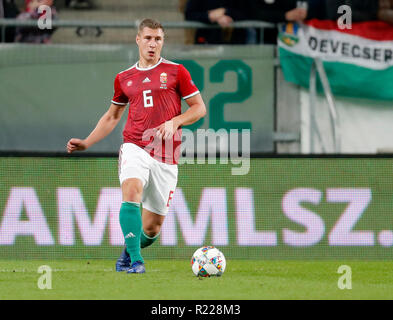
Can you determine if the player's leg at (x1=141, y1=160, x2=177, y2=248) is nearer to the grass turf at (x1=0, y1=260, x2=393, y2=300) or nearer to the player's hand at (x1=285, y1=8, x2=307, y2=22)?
the grass turf at (x1=0, y1=260, x2=393, y2=300)

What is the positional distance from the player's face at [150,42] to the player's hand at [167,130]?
71 cm

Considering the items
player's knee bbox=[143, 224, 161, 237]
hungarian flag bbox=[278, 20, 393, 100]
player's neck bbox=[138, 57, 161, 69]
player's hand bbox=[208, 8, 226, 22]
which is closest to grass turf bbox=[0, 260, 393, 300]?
player's knee bbox=[143, 224, 161, 237]

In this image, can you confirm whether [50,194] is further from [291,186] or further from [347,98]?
[347,98]

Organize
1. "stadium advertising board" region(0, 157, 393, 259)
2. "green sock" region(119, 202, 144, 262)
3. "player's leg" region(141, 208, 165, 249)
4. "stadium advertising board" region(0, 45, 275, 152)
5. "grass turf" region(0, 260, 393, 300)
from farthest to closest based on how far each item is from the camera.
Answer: "stadium advertising board" region(0, 45, 275, 152)
"stadium advertising board" region(0, 157, 393, 259)
"player's leg" region(141, 208, 165, 249)
"green sock" region(119, 202, 144, 262)
"grass turf" region(0, 260, 393, 300)

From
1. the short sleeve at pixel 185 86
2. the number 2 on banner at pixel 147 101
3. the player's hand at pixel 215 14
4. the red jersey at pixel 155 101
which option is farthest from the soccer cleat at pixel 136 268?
the player's hand at pixel 215 14

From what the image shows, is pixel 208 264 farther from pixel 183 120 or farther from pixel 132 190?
pixel 183 120

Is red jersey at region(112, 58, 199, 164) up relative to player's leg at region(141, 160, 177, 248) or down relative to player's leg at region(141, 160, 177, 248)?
up

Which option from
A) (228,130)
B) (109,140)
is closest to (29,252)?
(109,140)

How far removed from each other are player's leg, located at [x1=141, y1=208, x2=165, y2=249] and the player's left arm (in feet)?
2.92

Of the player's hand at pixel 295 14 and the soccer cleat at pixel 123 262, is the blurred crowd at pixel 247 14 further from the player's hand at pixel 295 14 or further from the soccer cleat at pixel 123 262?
the soccer cleat at pixel 123 262

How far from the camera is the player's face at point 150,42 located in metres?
8.10

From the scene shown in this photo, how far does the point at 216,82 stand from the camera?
11.0 metres

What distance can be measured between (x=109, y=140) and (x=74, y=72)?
3.01ft

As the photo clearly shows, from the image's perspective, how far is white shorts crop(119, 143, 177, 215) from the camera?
26.3 ft
